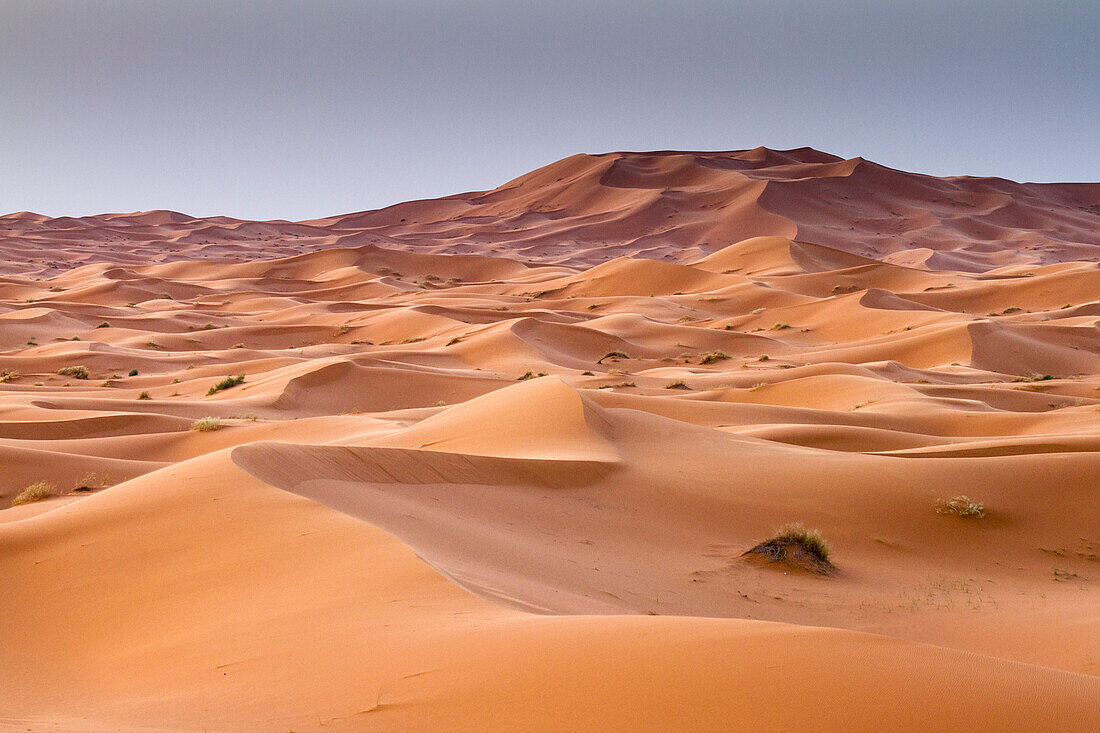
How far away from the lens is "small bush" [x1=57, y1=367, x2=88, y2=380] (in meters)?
25.1

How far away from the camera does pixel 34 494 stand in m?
10.4

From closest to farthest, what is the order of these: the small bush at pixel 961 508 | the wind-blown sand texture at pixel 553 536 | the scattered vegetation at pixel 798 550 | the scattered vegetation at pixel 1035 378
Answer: the wind-blown sand texture at pixel 553 536, the scattered vegetation at pixel 798 550, the small bush at pixel 961 508, the scattered vegetation at pixel 1035 378

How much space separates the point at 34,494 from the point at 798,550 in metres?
8.32

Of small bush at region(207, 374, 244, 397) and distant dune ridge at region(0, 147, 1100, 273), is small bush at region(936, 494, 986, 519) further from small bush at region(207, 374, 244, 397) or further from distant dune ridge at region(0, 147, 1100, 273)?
distant dune ridge at region(0, 147, 1100, 273)

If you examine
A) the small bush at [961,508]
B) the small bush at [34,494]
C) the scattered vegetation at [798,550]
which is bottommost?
the small bush at [961,508]

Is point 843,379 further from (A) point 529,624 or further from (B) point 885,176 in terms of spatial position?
(B) point 885,176

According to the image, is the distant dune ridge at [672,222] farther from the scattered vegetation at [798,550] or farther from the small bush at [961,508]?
the scattered vegetation at [798,550]

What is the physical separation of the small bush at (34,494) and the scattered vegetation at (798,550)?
7.85 metres

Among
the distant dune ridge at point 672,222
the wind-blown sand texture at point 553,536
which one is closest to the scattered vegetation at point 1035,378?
the wind-blown sand texture at point 553,536

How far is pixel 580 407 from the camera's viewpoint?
12539 millimetres

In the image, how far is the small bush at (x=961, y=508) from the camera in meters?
9.48

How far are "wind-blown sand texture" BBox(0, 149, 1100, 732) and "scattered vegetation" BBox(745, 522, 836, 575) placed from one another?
16cm

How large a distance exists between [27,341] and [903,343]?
29.0 m

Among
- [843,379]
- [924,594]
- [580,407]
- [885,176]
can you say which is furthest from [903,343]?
[885,176]
